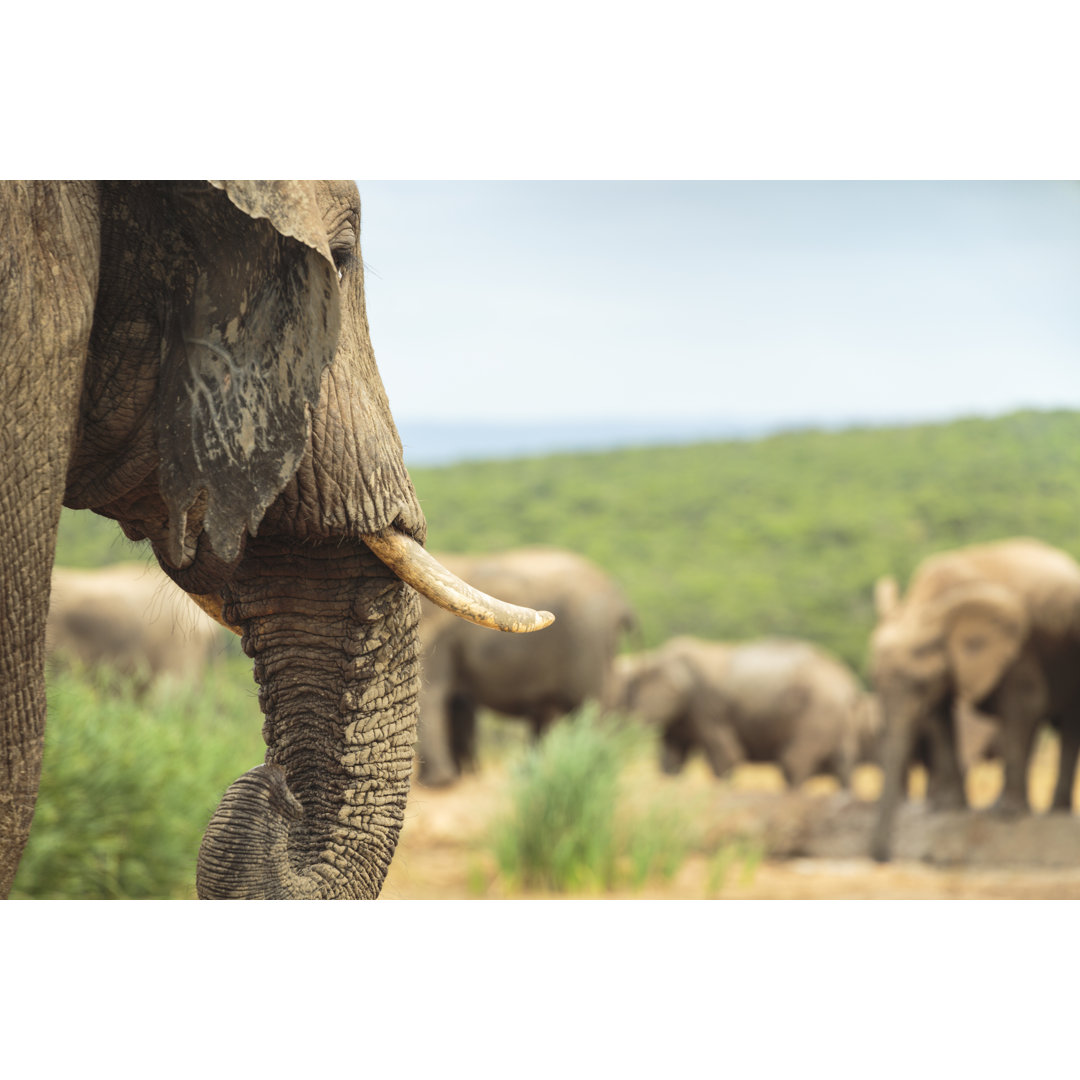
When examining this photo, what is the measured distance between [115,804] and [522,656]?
3588 mm

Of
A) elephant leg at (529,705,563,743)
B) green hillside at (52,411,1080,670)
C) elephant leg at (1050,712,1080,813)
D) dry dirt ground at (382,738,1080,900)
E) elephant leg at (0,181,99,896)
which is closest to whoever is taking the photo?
elephant leg at (0,181,99,896)

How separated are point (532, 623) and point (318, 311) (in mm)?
430

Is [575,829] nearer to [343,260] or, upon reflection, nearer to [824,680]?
[824,680]

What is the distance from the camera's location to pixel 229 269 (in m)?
1.53

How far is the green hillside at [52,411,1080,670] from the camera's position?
17.0 metres

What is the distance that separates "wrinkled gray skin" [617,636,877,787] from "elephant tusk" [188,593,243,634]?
→ 6.52 metres

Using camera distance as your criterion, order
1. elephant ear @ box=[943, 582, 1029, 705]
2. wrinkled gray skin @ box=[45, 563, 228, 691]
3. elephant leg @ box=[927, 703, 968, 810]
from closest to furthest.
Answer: elephant ear @ box=[943, 582, 1029, 705]
elephant leg @ box=[927, 703, 968, 810]
wrinkled gray skin @ box=[45, 563, 228, 691]

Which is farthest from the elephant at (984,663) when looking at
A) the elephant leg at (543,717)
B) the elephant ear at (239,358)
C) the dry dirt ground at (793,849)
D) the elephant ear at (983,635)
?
the elephant ear at (239,358)

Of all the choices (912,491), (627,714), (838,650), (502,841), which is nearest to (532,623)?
(502,841)

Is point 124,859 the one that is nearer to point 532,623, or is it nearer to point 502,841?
point 502,841

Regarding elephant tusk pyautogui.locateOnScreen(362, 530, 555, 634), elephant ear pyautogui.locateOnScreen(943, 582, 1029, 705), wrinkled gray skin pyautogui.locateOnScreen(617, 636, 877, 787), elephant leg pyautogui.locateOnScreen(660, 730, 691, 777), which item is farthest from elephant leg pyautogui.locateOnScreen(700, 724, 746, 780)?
elephant tusk pyautogui.locateOnScreen(362, 530, 555, 634)

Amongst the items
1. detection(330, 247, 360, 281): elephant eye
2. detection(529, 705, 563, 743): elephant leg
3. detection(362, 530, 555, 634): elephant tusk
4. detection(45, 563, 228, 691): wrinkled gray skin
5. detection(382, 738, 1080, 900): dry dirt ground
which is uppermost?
detection(330, 247, 360, 281): elephant eye

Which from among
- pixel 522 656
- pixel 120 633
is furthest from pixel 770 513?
pixel 120 633

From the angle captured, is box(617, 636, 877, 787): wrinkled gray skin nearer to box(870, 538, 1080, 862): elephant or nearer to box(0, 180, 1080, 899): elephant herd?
box(870, 538, 1080, 862): elephant
